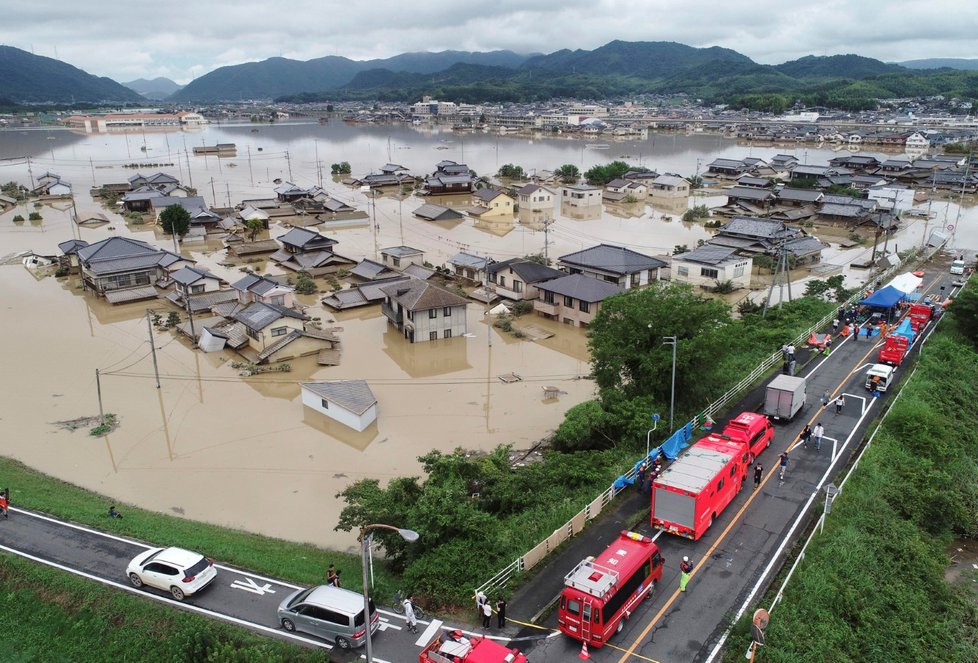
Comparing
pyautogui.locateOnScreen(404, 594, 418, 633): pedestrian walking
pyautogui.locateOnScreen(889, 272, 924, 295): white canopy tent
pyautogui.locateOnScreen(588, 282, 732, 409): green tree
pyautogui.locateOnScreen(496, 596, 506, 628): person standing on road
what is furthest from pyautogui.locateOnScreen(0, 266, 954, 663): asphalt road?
pyautogui.locateOnScreen(889, 272, 924, 295): white canopy tent

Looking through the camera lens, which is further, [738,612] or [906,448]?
[906,448]

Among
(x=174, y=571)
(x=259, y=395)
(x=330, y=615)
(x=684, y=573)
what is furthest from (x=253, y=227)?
(x=684, y=573)

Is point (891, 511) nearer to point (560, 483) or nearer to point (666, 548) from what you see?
point (666, 548)

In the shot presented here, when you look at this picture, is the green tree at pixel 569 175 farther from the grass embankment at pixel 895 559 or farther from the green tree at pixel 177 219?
the grass embankment at pixel 895 559

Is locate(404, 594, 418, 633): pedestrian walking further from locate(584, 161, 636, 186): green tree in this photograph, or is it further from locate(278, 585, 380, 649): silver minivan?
locate(584, 161, 636, 186): green tree

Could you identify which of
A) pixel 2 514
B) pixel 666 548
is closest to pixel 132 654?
pixel 2 514

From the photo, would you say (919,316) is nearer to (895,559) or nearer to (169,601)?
(895,559)

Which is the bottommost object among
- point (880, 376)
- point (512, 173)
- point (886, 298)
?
point (880, 376)
